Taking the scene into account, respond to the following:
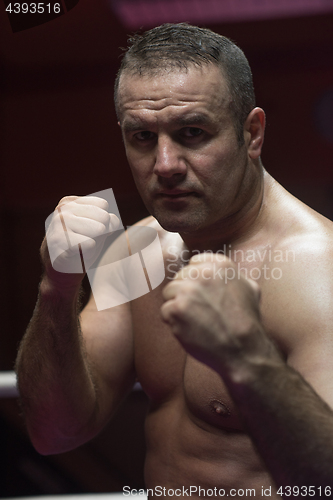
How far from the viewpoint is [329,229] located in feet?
3.01

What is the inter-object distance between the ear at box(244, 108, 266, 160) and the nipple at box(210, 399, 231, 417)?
46 centimetres

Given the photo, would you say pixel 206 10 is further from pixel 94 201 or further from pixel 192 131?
pixel 94 201

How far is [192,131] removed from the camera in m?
0.92

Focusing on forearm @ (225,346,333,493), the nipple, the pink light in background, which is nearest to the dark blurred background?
the pink light in background

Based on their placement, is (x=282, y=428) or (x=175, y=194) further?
(x=175, y=194)

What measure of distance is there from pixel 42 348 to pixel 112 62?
1.16m

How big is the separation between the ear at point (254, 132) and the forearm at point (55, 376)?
0.42 m

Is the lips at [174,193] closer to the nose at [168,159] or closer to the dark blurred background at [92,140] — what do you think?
the nose at [168,159]

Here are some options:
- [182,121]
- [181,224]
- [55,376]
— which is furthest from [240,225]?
[55,376]

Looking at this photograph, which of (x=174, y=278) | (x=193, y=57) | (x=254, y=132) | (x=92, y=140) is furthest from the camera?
(x=92, y=140)

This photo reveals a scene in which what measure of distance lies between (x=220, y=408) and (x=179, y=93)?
55 centimetres

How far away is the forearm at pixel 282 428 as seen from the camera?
1.91 ft

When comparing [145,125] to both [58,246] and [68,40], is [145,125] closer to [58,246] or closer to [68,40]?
[58,246]

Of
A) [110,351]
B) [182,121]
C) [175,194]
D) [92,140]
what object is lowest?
[110,351]
